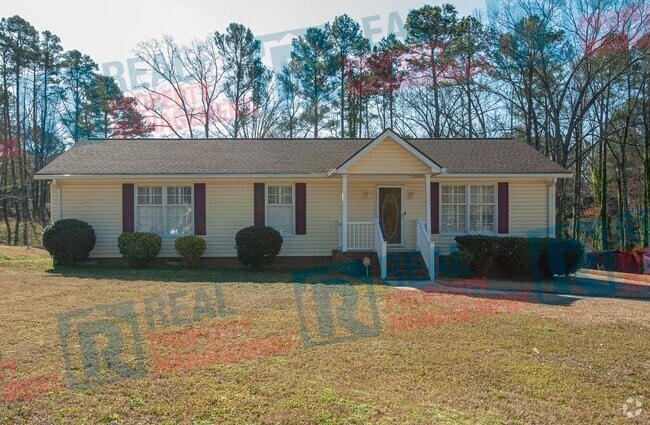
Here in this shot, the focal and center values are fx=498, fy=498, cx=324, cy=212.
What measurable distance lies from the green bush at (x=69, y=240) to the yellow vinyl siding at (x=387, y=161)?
787 centimetres

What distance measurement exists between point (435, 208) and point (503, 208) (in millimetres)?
2132

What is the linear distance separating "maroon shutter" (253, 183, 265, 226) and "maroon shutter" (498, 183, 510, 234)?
735 cm

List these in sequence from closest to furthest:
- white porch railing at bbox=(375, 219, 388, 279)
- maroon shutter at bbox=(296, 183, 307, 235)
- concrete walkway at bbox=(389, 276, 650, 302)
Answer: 1. concrete walkway at bbox=(389, 276, 650, 302)
2. white porch railing at bbox=(375, 219, 388, 279)
3. maroon shutter at bbox=(296, 183, 307, 235)

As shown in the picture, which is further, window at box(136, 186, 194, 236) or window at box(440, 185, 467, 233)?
window at box(440, 185, 467, 233)

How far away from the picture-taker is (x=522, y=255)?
44.5 feet

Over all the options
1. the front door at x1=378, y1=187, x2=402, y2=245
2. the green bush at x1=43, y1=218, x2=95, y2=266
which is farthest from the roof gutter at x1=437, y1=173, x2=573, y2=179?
the green bush at x1=43, y1=218, x2=95, y2=266

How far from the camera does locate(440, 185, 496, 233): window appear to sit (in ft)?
51.1

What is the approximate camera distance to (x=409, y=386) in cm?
515

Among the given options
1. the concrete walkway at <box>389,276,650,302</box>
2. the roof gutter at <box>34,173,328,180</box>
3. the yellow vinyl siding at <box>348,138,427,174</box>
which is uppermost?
the yellow vinyl siding at <box>348,138,427,174</box>

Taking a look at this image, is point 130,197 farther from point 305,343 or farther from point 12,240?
point 12,240

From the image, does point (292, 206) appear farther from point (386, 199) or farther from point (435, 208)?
point (435, 208)

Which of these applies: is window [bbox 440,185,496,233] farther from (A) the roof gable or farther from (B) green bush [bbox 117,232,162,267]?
(B) green bush [bbox 117,232,162,267]

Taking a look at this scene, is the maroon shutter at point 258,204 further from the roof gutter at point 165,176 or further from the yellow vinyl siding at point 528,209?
the yellow vinyl siding at point 528,209

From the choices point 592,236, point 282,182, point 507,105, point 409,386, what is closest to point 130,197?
point 282,182
